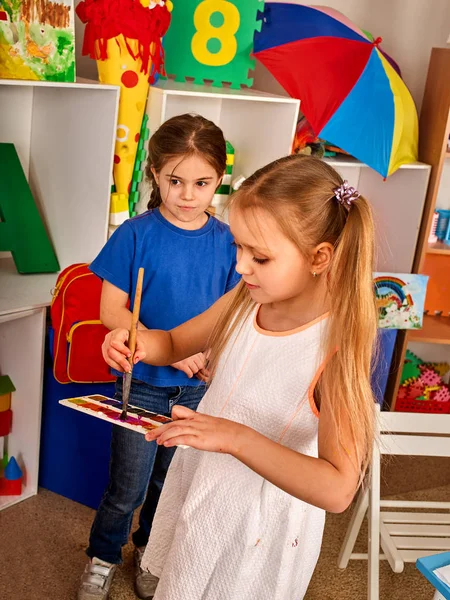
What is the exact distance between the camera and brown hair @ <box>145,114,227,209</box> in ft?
5.83

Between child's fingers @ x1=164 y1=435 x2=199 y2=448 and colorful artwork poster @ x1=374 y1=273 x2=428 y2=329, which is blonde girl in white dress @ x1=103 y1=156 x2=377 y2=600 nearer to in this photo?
child's fingers @ x1=164 y1=435 x2=199 y2=448

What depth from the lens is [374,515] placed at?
2.01 meters

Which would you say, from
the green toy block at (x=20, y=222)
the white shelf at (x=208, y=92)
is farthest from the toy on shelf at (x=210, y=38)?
the green toy block at (x=20, y=222)

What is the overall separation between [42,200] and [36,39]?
59cm

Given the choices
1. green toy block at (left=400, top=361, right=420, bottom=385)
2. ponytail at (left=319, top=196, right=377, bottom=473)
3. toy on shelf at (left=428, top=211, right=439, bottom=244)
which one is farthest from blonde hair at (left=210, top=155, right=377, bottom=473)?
green toy block at (left=400, top=361, right=420, bottom=385)

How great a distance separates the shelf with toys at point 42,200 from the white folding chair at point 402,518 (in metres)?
0.96

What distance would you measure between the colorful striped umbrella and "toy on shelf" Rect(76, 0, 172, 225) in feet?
1.33

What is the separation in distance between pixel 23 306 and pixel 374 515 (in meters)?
1.06

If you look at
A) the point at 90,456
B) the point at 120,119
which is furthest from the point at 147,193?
the point at 90,456

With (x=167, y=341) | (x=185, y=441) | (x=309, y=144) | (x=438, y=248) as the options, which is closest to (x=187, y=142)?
(x=167, y=341)

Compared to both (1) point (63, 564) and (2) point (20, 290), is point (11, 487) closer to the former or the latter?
(1) point (63, 564)

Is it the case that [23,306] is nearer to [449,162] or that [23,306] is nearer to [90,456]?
[90,456]

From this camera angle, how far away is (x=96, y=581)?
1.96m

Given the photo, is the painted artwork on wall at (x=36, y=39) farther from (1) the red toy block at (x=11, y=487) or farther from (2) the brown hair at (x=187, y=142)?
(1) the red toy block at (x=11, y=487)
